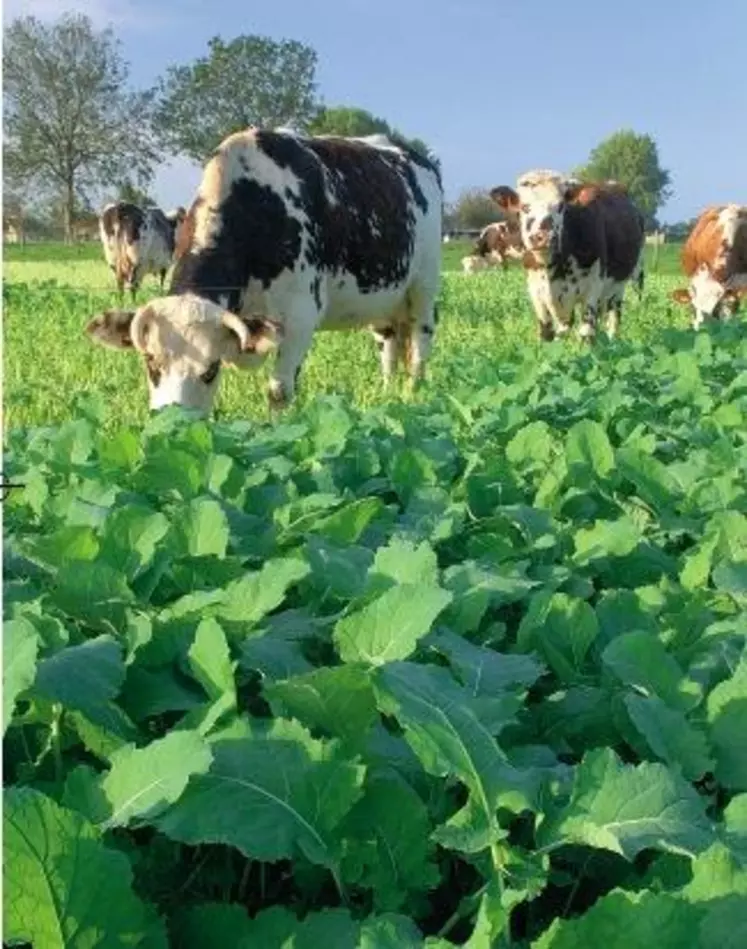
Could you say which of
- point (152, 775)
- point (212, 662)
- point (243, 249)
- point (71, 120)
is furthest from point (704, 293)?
point (71, 120)

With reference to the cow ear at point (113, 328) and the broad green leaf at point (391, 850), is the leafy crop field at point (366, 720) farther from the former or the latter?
the cow ear at point (113, 328)

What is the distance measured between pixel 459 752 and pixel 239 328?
6361mm

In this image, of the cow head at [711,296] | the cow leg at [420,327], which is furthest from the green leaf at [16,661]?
the cow head at [711,296]

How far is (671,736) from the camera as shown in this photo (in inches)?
59.3

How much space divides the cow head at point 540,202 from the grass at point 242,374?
3.82 ft

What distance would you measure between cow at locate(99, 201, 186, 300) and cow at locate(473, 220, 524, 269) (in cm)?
1015

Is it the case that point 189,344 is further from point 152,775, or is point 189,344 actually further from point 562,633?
point 152,775

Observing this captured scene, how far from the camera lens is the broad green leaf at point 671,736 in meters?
1.49

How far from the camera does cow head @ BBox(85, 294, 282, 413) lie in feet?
25.2

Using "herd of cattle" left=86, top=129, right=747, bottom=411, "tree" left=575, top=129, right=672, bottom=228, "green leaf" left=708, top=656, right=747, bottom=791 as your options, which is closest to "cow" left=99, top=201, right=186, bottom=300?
"herd of cattle" left=86, top=129, right=747, bottom=411

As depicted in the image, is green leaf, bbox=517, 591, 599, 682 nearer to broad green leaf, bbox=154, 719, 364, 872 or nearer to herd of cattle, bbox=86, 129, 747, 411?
broad green leaf, bbox=154, 719, 364, 872

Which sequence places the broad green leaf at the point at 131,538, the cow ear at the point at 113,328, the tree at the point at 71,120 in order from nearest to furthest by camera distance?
the broad green leaf at the point at 131,538 < the cow ear at the point at 113,328 < the tree at the point at 71,120

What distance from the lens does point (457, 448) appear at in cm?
389

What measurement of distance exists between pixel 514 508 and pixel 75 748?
4.19 ft
